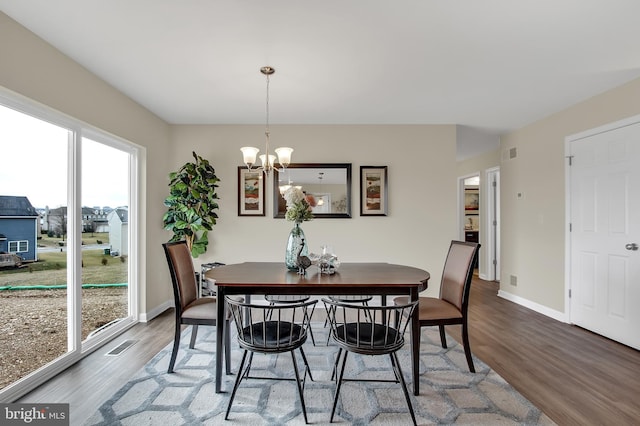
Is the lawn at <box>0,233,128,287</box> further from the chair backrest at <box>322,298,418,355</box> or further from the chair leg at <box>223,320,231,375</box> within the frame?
the chair backrest at <box>322,298,418,355</box>

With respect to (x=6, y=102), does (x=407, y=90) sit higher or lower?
higher

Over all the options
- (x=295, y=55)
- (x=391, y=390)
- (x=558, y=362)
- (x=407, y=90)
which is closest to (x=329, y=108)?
(x=407, y=90)

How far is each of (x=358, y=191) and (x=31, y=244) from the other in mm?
3317

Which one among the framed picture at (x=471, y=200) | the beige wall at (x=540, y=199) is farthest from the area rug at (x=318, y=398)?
the framed picture at (x=471, y=200)

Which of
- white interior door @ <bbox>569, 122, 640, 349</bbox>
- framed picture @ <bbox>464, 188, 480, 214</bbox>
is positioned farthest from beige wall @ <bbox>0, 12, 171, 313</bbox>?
framed picture @ <bbox>464, 188, 480, 214</bbox>

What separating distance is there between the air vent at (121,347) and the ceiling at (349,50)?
8.06 feet

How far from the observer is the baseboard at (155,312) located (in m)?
3.61

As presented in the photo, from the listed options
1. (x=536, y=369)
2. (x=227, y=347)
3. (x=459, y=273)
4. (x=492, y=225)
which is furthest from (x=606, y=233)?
(x=227, y=347)

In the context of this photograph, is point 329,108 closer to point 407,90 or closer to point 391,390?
point 407,90

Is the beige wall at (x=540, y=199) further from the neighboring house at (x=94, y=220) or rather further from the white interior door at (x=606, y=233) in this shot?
the neighboring house at (x=94, y=220)

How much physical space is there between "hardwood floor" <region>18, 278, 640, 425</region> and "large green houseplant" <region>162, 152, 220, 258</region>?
1.05 metres

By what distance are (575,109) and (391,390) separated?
362 centimetres

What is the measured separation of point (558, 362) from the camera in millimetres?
2637

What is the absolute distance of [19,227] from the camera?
7.16ft
